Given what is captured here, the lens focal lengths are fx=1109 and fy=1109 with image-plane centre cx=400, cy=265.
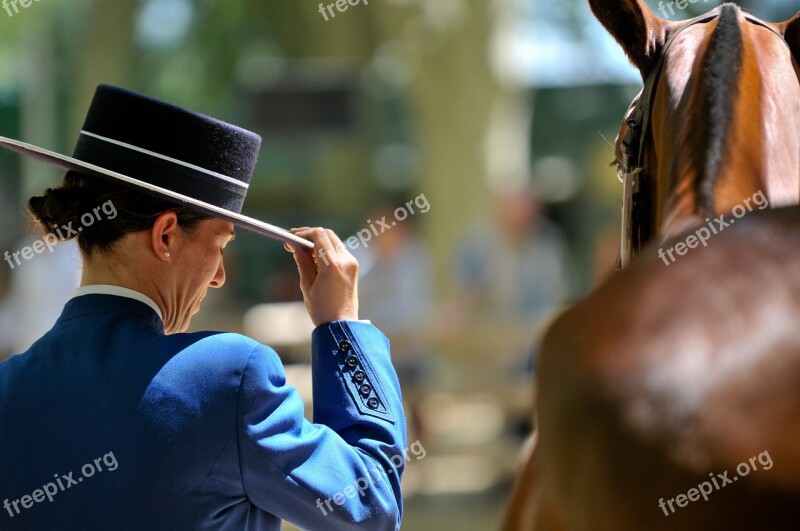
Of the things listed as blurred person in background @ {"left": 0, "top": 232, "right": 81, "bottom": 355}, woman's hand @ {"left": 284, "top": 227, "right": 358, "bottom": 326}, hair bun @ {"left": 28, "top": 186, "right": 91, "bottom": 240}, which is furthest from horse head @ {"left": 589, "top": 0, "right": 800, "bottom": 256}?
blurred person in background @ {"left": 0, "top": 232, "right": 81, "bottom": 355}

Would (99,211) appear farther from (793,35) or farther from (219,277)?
(793,35)

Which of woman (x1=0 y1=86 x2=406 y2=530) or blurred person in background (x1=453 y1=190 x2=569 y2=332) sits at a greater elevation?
woman (x1=0 y1=86 x2=406 y2=530)

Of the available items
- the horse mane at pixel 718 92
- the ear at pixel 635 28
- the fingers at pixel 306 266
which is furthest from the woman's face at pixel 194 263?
the ear at pixel 635 28

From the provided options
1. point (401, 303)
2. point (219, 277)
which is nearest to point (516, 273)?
point (401, 303)

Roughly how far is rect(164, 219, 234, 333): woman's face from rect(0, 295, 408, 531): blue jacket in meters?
0.14

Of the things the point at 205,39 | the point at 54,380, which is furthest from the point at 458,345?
the point at 205,39

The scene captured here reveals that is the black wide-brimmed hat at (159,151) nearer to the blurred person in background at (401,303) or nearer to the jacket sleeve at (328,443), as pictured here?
the jacket sleeve at (328,443)

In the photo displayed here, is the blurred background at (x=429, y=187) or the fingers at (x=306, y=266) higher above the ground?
the fingers at (x=306, y=266)

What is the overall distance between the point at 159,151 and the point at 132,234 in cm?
14

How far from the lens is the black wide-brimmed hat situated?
5.74ft

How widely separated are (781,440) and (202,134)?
1031 mm

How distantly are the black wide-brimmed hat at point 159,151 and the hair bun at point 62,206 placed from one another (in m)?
0.05

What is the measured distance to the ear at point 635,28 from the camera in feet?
7.37

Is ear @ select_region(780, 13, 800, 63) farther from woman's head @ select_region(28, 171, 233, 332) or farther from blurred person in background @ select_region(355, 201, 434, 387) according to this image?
blurred person in background @ select_region(355, 201, 434, 387)
